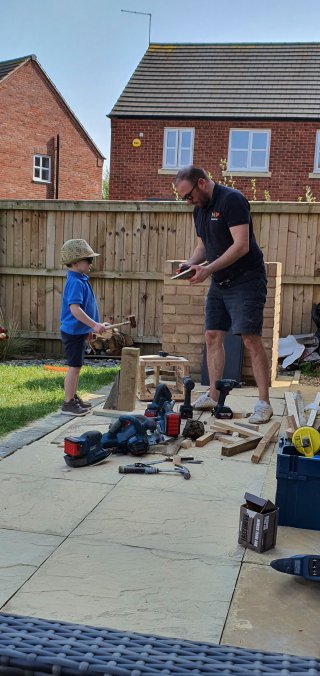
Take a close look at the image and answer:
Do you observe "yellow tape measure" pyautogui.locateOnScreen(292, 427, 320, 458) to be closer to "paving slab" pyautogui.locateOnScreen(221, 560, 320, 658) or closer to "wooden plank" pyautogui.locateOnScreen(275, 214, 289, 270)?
"paving slab" pyautogui.locateOnScreen(221, 560, 320, 658)

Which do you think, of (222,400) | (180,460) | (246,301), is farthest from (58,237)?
(180,460)

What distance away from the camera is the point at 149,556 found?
9.23ft

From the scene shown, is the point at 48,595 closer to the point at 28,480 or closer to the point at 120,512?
the point at 120,512

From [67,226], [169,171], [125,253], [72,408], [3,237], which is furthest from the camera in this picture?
[169,171]

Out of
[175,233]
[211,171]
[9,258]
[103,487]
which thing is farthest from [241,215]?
[211,171]

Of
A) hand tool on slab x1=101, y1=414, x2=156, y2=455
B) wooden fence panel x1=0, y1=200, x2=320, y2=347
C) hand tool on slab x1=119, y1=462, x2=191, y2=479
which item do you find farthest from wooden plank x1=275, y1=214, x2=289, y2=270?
hand tool on slab x1=119, y1=462, x2=191, y2=479

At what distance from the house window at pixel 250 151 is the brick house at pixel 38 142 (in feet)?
28.7

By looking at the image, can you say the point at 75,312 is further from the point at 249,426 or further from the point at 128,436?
the point at 249,426

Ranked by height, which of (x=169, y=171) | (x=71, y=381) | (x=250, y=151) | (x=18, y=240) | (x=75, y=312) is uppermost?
(x=250, y=151)

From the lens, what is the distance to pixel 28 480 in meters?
3.80

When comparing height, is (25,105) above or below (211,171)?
above

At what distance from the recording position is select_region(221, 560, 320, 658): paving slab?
2.14m

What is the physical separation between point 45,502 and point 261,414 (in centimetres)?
231

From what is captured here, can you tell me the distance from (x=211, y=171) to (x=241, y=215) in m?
14.4
